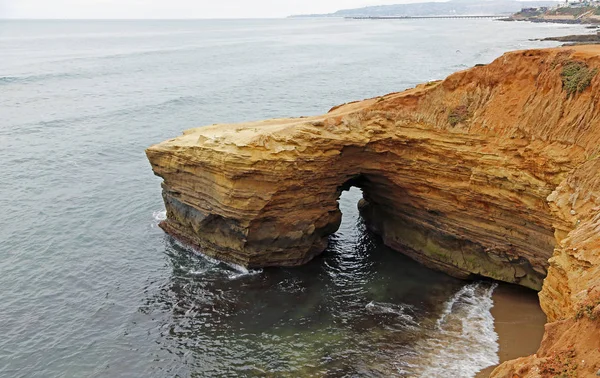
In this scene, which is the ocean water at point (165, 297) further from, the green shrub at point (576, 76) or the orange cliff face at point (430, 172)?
the green shrub at point (576, 76)

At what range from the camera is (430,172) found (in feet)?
77.0

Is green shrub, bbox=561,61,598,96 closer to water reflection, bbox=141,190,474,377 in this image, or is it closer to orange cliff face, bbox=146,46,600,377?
orange cliff face, bbox=146,46,600,377

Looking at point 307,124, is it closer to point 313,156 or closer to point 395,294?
point 313,156

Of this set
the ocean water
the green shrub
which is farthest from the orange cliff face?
the ocean water

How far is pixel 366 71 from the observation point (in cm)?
8494

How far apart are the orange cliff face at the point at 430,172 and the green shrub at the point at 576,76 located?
51 millimetres

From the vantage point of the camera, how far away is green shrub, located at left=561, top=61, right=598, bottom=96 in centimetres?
1936

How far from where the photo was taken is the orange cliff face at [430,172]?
19.8 meters

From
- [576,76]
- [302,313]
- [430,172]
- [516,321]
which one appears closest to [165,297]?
[302,313]

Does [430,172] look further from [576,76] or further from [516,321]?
[516,321]

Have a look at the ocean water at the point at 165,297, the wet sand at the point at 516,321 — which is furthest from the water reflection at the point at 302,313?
the wet sand at the point at 516,321

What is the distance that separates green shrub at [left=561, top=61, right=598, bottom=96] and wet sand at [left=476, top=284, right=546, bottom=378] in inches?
361

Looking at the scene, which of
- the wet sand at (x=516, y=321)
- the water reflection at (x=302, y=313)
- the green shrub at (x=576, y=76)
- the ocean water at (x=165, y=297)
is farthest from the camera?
the ocean water at (x=165, y=297)

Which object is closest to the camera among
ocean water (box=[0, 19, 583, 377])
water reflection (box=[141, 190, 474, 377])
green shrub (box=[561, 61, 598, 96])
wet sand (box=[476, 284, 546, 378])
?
wet sand (box=[476, 284, 546, 378])
